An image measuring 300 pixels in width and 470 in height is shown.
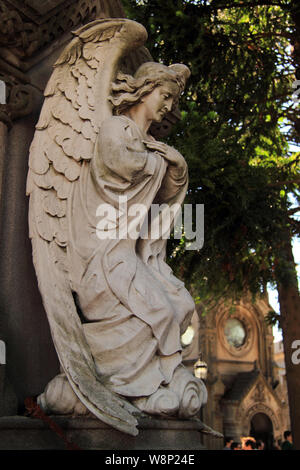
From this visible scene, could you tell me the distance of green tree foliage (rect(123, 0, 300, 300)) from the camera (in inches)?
341

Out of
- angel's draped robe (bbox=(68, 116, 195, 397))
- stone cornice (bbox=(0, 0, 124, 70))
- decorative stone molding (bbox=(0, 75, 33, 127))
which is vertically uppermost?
stone cornice (bbox=(0, 0, 124, 70))

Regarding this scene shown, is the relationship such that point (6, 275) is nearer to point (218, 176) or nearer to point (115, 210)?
point (115, 210)

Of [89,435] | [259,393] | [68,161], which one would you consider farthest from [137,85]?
[259,393]

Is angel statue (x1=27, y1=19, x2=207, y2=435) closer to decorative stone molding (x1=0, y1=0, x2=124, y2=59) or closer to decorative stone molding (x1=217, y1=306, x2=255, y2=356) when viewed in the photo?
decorative stone molding (x1=0, y1=0, x2=124, y2=59)

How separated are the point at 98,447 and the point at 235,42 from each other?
8234 millimetres

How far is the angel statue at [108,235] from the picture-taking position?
122 inches

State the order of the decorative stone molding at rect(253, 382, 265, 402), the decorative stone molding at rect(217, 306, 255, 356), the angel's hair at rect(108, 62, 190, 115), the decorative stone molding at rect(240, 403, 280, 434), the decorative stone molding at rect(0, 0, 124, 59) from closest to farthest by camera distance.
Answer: the decorative stone molding at rect(0, 0, 124, 59) < the angel's hair at rect(108, 62, 190, 115) < the decorative stone molding at rect(240, 403, 280, 434) < the decorative stone molding at rect(253, 382, 265, 402) < the decorative stone molding at rect(217, 306, 255, 356)

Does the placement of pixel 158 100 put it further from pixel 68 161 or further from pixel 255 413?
pixel 255 413

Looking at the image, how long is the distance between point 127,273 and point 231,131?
21.5 ft

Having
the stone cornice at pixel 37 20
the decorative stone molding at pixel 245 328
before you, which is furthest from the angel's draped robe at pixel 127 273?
the decorative stone molding at pixel 245 328

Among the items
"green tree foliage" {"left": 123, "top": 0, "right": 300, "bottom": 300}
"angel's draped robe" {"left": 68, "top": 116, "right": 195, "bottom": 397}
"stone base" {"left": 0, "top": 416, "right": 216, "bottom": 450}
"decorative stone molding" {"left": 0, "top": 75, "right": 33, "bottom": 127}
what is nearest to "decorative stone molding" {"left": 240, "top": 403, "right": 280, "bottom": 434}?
"green tree foliage" {"left": 123, "top": 0, "right": 300, "bottom": 300}

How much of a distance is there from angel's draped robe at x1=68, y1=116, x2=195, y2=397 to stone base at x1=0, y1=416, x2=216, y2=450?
0.22m

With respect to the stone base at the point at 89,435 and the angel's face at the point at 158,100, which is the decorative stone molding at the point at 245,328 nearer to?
the angel's face at the point at 158,100

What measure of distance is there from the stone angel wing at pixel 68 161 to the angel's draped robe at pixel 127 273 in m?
0.09
